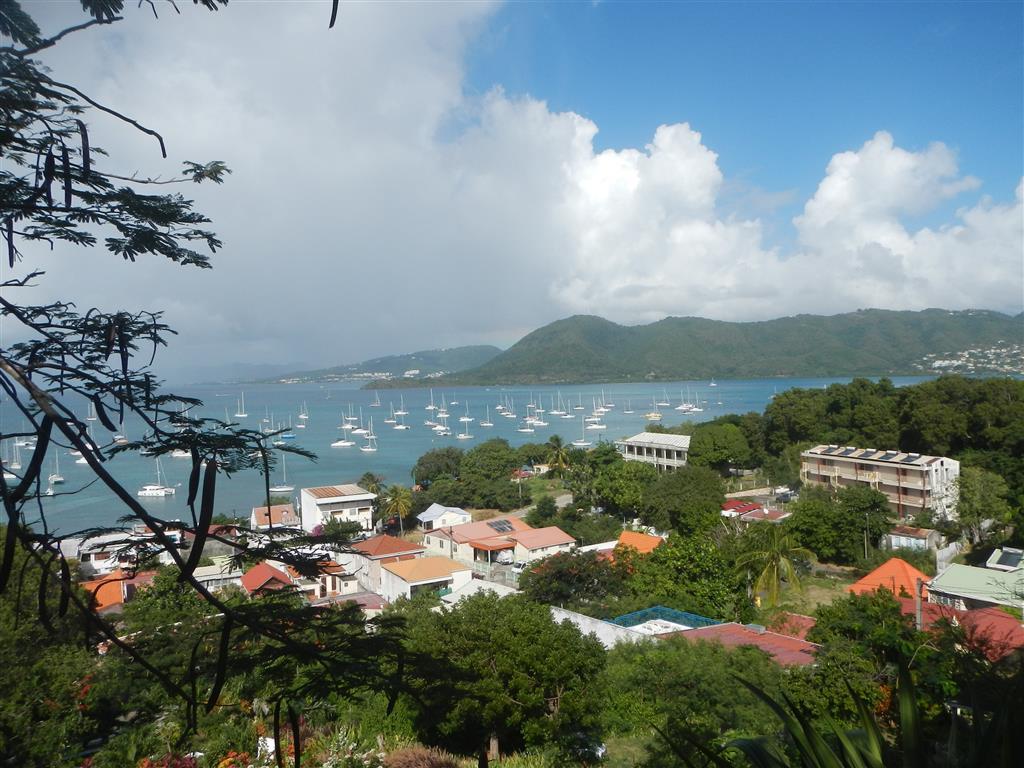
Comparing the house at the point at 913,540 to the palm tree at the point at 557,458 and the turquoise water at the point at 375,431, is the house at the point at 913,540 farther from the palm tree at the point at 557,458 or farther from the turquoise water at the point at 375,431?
the turquoise water at the point at 375,431

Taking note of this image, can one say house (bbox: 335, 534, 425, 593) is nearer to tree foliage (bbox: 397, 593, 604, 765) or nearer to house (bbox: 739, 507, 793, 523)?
tree foliage (bbox: 397, 593, 604, 765)

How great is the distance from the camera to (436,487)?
2478 centimetres

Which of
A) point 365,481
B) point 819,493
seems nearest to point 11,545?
point 819,493

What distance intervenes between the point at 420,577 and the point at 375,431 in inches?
1898

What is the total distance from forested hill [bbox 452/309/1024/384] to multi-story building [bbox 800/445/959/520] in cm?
8376

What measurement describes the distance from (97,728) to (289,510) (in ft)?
60.2

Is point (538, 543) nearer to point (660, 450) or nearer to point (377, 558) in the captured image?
point (377, 558)

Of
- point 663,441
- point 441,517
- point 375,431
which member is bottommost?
point 375,431

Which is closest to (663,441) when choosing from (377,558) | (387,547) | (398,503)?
(398,503)

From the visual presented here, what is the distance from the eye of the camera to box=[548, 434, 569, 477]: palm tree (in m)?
27.6

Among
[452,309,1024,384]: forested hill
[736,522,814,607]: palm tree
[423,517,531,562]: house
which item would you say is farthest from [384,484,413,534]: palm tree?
[452,309,1024,384]: forested hill

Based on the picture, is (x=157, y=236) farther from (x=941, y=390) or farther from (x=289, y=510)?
(x=941, y=390)

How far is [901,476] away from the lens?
18203mm

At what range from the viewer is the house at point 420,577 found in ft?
43.6
